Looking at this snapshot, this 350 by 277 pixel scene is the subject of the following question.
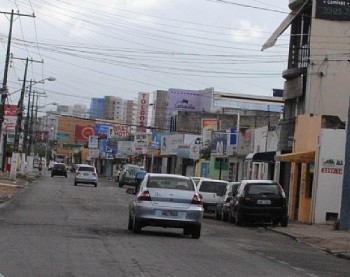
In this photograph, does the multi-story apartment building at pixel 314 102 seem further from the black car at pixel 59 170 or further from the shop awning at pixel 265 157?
the black car at pixel 59 170

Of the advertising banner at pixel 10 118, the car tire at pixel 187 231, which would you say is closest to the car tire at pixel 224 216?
the car tire at pixel 187 231

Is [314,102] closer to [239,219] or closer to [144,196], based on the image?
[239,219]

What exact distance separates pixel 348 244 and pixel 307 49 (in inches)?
741

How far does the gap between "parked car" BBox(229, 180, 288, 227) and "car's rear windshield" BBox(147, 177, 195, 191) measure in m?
7.58

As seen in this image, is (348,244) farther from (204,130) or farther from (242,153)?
(204,130)

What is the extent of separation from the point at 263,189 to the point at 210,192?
234 inches

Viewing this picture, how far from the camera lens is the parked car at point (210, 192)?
34.3 metres

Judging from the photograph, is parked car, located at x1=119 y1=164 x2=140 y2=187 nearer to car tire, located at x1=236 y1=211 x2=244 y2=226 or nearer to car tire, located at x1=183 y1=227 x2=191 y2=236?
car tire, located at x1=236 y1=211 x2=244 y2=226

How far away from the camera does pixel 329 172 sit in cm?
3262

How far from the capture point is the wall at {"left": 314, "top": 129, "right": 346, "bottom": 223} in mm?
32562

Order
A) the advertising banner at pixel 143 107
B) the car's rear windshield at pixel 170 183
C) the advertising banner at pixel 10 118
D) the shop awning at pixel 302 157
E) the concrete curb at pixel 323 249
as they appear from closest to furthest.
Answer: the concrete curb at pixel 323 249
the car's rear windshield at pixel 170 183
the shop awning at pixel 302 157
the advertising banner at pixel 10 118
the advertising banner at pixel 143 107

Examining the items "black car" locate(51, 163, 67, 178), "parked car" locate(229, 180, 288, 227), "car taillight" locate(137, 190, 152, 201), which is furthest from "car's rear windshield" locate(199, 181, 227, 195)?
"black car" locate(51, 163, 67, 178)

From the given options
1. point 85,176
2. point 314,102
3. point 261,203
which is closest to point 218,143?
point 85,176

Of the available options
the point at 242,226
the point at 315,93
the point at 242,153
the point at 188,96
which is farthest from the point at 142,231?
the point at 188,96
